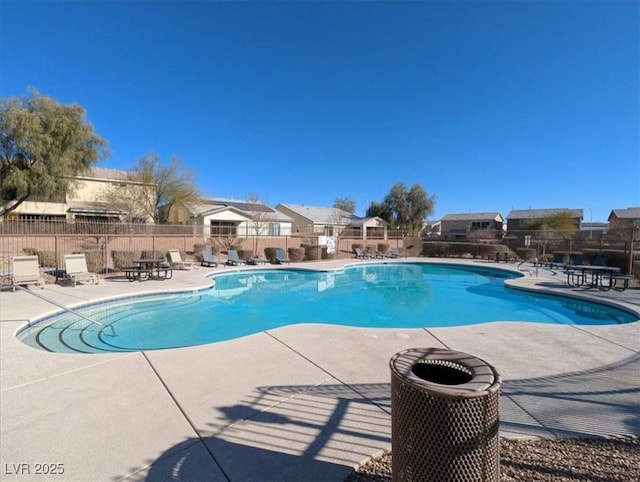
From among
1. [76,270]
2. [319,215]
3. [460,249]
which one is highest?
[319,215]

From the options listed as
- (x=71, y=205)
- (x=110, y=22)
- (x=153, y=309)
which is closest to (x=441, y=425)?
(x=153, y=309)

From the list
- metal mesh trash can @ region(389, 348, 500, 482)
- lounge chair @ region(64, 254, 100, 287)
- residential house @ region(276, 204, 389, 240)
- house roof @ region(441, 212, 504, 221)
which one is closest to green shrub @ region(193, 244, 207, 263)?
lounge chair @ region(64, 254, 100, 287)

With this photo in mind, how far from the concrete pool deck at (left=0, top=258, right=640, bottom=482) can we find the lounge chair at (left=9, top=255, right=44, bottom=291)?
518 centimetres

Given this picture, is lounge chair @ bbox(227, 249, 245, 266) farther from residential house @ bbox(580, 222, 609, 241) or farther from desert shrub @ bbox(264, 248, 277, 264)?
residential house @ bbox(580, 222, 609, 241)

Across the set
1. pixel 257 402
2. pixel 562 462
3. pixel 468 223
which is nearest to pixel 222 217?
pixel 257 402

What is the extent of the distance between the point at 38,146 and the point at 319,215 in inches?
1100

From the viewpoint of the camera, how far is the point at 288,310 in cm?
953

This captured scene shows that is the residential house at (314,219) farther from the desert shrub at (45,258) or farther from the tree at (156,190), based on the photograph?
the desert shrub at (45,258)

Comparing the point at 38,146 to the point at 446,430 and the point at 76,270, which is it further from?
the point at 446,430

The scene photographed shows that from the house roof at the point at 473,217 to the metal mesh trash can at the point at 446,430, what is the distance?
5421 cm

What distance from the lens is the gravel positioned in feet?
6.70

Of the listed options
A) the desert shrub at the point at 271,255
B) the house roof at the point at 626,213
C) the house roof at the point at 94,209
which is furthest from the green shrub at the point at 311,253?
the house roof at the point at 626,213

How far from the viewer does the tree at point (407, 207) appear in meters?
41.4

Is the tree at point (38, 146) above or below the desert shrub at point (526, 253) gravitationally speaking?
above
